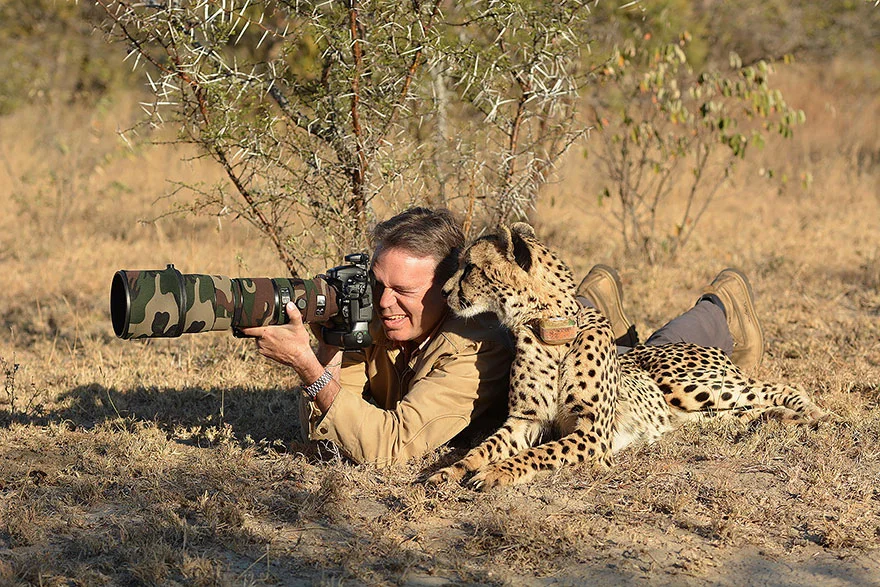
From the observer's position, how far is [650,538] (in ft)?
10.7

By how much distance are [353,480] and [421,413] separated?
13.9 inches

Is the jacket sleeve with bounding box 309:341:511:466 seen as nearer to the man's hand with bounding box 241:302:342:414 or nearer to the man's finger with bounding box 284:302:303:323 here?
the man's hand with bounding box 241:302:342:414

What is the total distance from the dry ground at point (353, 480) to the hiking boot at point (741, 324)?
0.32 feet

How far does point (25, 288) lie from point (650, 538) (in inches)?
210

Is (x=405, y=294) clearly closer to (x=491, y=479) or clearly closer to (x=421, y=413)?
(x=421, y=413)

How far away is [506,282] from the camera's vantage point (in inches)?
153

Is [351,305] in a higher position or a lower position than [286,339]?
higher

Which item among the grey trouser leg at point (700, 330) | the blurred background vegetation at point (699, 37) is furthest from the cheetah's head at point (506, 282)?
the blurred background vegetation at point (699, 37)

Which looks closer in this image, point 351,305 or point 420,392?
point 351,305

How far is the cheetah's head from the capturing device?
3.86m

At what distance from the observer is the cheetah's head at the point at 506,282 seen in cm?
386

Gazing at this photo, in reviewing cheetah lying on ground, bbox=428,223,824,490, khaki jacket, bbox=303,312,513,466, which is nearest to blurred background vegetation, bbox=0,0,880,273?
khaki jacket, bbox=303,312,513,466

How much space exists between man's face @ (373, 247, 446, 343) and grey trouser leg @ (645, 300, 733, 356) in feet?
5.57

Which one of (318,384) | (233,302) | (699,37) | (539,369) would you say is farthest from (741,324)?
(699,37)
